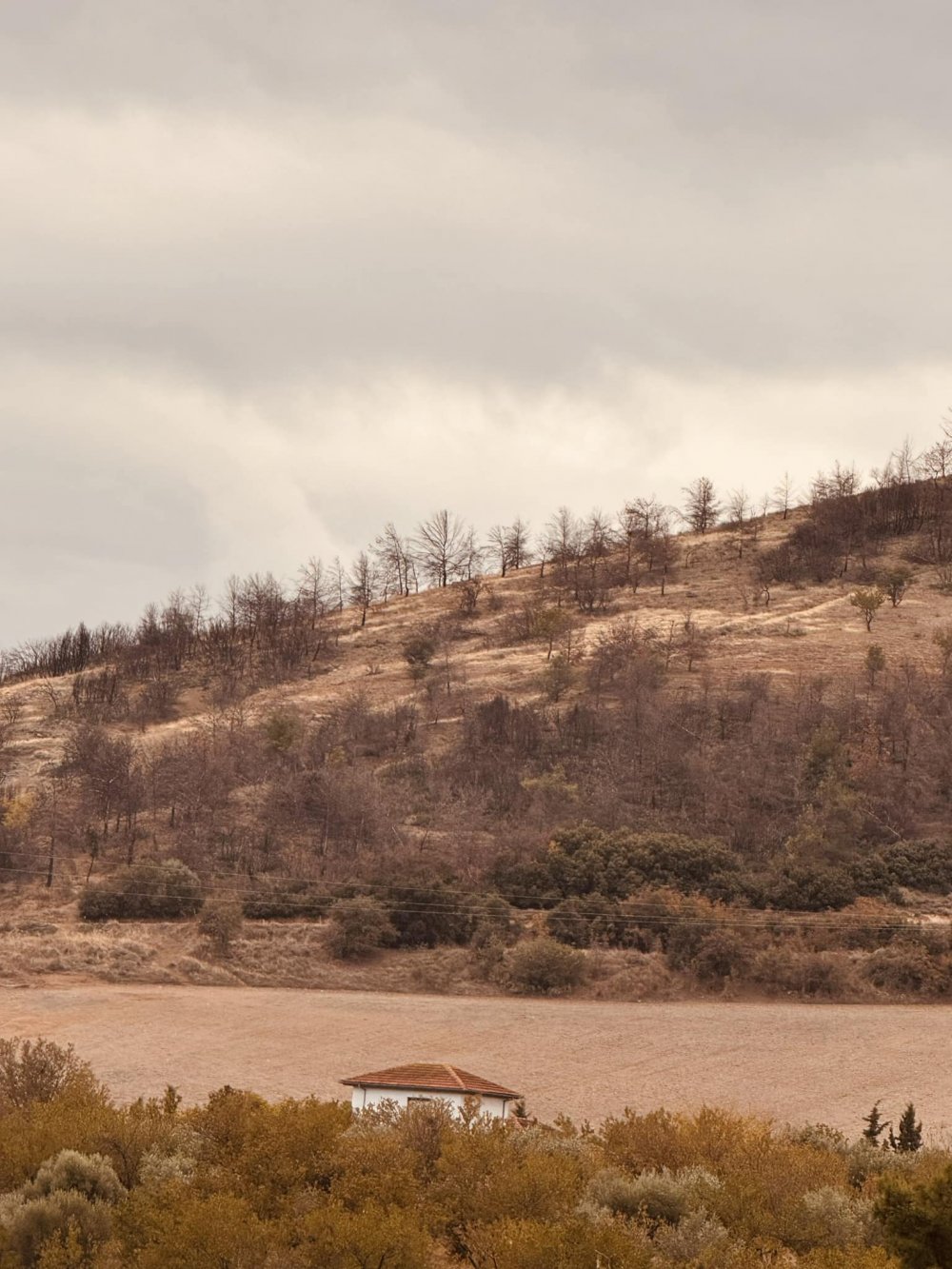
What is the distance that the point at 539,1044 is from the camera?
35531 millimetres

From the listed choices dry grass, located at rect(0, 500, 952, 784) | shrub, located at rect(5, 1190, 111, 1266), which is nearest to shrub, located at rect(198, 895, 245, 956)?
dry grass, located at rect(0, 500, 952, 784)

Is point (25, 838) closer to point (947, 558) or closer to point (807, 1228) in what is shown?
point (807, 1228)

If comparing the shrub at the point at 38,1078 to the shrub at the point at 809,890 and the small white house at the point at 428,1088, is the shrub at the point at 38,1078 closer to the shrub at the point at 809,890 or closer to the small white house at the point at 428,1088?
the small white house at the point at 428,1088

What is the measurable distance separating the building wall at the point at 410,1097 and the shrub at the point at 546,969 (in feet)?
40.8

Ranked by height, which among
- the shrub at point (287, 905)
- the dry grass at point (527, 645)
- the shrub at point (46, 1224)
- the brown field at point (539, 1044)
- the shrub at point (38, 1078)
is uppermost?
the dry grass at point (527, 645)

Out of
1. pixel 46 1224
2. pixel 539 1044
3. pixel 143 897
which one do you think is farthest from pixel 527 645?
pixel 46 1224

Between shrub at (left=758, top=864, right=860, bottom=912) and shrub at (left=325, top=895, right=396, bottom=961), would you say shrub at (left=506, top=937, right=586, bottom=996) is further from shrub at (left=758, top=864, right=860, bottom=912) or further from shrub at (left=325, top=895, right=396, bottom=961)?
shrub at (left=758, top=864, right=860, bottom=912)

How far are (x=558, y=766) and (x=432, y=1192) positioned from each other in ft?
129

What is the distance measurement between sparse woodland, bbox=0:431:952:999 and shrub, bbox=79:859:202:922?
10cm

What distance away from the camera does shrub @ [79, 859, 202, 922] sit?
4628 centimetres

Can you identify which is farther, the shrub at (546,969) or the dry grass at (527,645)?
the dry grass at (527,645)

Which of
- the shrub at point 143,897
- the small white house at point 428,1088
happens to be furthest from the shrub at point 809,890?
the shrub at point 143,897

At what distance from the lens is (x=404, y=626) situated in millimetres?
89188

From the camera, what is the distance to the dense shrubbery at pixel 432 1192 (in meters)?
15.8
